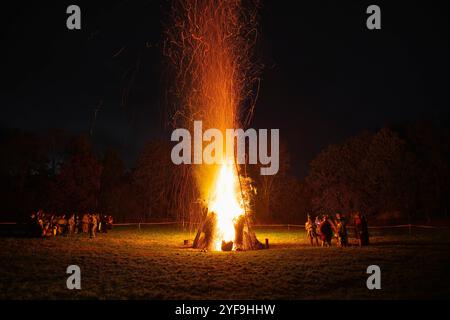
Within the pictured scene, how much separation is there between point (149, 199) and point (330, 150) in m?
22.0

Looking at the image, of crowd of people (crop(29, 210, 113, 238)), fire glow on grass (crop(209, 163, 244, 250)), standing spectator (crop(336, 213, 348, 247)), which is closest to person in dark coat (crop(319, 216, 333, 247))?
standing spectator (crop(336, 213, 348, 247))

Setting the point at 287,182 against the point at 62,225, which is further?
the point at 287,182

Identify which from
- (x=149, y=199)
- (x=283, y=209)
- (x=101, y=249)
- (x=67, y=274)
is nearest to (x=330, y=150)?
(x=283, y=209)

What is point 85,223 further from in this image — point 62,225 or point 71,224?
point 62,225

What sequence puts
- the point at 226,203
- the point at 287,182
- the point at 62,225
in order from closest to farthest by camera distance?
1. the point at 226,203
2. the point at 62,225
3. the point at 287,182

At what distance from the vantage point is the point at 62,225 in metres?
27.7

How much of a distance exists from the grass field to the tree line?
21.4 metres

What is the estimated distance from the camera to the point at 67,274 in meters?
12.1

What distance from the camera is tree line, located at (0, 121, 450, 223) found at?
41.2 m

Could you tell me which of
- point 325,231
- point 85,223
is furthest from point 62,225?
point 325,231

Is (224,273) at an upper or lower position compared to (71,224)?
upper

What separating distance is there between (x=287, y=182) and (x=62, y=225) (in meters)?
29.2
